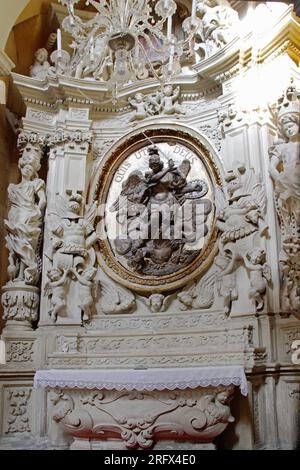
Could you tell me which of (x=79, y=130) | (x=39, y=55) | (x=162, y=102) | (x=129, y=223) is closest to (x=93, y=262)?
(x=129, y=223)

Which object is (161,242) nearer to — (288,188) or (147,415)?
(288,188)

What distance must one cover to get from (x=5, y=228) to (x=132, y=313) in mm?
1973

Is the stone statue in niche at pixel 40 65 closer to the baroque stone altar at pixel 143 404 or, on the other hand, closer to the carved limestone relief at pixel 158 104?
the carved limestone relief at pixel 158 104

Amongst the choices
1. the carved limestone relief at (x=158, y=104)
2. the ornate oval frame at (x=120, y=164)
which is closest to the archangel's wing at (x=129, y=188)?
the ornate oval frame at (x=120, y=164)

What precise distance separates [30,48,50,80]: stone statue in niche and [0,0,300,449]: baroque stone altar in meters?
0.03

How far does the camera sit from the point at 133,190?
6.70 meters

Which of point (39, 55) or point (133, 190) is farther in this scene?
point (39, 55)

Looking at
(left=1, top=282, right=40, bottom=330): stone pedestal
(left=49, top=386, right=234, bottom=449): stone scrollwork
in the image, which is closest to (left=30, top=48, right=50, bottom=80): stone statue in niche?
(left=1, top=282, right=40, bottom=330): stone pedestal

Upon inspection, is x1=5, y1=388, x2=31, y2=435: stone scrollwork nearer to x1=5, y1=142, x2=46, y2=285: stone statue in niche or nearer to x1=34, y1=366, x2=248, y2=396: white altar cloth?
x1=34, y1=366, x2=248, y2=396: white altar cloth

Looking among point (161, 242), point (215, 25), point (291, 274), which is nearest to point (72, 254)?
point (161, 242)

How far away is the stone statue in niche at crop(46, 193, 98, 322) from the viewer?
6227 millimetres

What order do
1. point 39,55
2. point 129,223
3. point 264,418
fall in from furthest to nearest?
point 39,55, point 129,223, point 264,418

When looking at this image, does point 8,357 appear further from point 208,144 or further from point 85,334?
point 208,144

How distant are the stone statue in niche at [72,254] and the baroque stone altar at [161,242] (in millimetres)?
21
